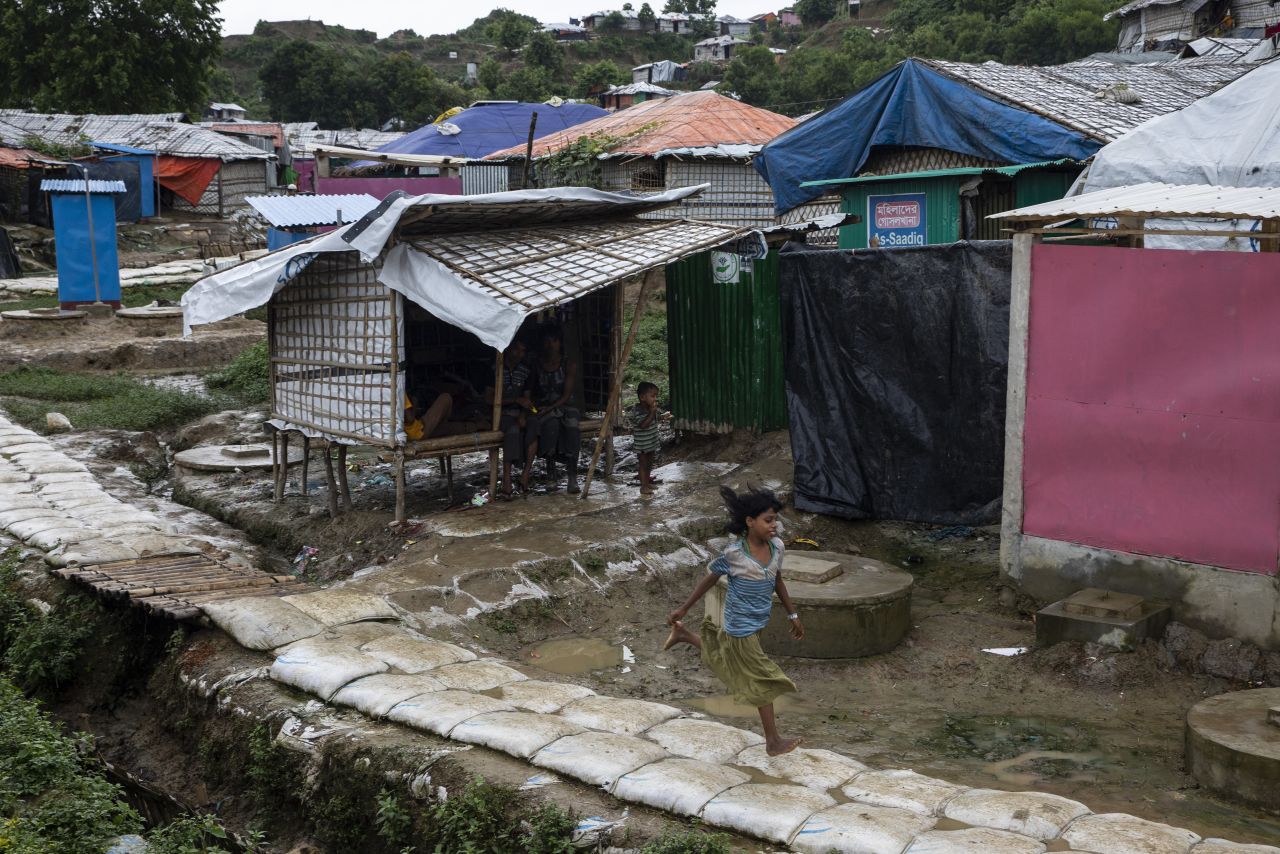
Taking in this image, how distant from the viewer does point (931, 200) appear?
12125mm

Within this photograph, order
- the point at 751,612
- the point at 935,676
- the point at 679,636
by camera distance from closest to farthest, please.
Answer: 1. the point at 751,612
2. the point at 679,636
3. the point at 935,676

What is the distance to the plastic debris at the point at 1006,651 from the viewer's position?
7109 millimetres

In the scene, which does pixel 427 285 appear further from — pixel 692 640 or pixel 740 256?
pixel 692 640

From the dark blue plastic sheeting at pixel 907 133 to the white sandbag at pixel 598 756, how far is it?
27.8 ft

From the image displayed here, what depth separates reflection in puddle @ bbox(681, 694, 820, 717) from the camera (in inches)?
256

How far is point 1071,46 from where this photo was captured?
39625mm

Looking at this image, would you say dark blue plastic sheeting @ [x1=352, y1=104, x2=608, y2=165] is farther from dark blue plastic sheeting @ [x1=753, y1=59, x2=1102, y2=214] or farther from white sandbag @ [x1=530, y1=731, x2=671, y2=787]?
white sandbag @ [x1=530, y1=731, x2=671, y2=787]

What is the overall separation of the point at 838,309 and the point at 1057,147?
12.1 feet

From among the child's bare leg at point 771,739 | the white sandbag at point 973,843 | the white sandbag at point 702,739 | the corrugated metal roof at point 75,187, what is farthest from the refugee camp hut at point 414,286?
the corrugated metal roof at point 75,187

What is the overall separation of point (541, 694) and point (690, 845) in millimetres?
1837

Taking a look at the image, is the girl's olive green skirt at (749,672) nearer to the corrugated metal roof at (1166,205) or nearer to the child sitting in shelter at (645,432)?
the corrugated metal roof at (1166,205)

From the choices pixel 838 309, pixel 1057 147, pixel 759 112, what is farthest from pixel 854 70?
pixel 838 309

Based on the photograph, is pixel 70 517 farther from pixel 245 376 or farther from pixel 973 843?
pixel 973 843

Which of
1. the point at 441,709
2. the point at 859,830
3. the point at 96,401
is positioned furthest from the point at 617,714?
the point at 96,401
